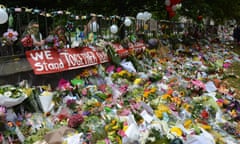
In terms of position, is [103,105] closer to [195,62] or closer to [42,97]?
[42,97]

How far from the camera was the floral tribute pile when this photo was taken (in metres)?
3.67

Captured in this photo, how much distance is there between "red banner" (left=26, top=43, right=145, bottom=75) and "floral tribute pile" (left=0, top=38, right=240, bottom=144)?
213 millimetres

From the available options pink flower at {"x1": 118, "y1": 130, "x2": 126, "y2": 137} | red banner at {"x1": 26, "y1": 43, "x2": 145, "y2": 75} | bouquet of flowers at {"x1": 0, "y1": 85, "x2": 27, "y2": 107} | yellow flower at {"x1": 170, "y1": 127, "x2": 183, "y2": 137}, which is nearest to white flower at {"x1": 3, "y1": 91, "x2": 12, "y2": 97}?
bouquet of flowers at {"x1": 0, "y1": 85, "x2": 27, "y2": 107}

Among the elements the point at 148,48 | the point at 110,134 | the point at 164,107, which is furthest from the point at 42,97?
the point at 148,48

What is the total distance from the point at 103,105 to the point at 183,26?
12098 mm

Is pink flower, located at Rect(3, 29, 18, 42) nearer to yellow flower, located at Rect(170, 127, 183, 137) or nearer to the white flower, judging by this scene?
the white flower

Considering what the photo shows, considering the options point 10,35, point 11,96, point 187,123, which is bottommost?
point 187,123

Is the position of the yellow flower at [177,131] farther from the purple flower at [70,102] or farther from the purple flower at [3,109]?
the purple flower at [3,109]

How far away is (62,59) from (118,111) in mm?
1786

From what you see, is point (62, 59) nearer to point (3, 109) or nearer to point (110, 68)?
point (110, 68)

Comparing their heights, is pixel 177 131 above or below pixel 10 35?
below

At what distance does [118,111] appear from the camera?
4.47 m

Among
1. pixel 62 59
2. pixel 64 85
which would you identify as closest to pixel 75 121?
pixel 64 85

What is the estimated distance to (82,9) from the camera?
12.6 m
